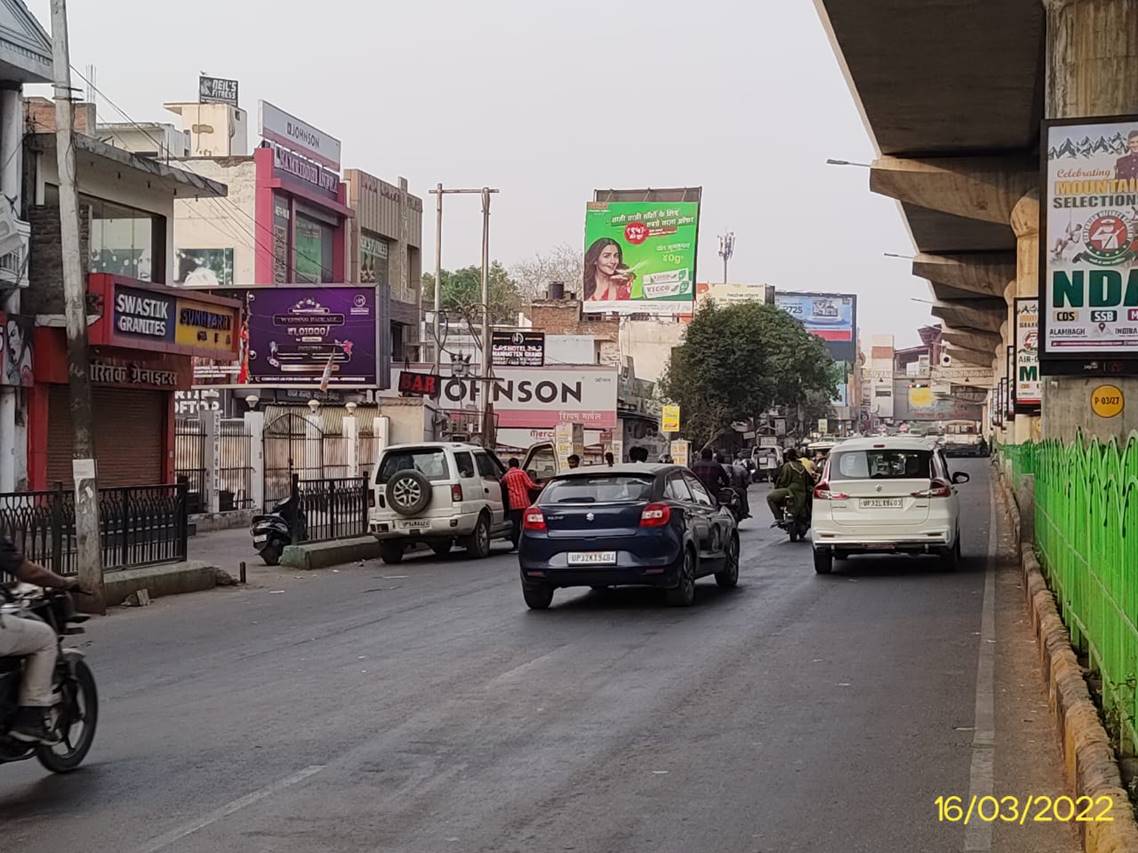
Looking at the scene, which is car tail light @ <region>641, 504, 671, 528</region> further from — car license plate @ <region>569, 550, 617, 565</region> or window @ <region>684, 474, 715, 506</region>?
window @ <region>684, 474, 715, 506</region>

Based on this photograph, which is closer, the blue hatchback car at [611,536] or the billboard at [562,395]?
the blue hatchback car at [611,536]

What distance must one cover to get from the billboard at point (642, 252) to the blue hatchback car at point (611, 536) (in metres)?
61.7

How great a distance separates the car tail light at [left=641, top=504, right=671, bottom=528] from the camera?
1567 centimetres

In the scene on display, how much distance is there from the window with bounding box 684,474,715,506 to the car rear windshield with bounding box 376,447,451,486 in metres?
7.43

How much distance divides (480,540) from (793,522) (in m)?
5.94

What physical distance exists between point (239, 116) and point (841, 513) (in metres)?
43.6

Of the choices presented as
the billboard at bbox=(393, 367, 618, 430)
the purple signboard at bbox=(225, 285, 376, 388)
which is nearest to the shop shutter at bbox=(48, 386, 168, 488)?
the purple signboard at bbox=(225, 285, 376, 388)

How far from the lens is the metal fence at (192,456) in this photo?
3094 centimetres

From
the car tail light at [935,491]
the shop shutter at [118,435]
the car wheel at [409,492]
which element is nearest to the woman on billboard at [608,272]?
the shop shutter at [118,435]

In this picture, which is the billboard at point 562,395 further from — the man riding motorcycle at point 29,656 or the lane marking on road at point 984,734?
the man riding motorcycle at point 29,656

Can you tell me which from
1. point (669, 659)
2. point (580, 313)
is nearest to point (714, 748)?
point (669, 659)

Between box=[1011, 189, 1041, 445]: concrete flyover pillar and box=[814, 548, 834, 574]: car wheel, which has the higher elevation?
box=[1011, 189, 1041, 445]: concrete flyover pillar

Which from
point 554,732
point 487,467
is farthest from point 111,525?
point 554,732
